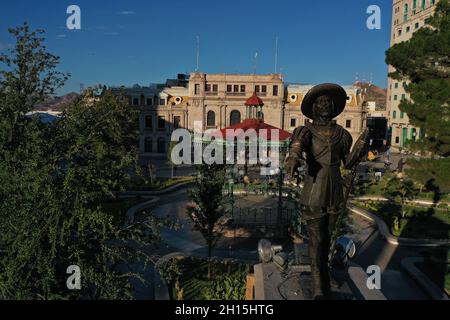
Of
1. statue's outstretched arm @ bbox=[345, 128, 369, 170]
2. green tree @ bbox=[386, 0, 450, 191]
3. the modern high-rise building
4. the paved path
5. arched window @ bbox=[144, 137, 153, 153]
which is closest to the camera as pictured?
statue's outstretched arm @ bbox=[345, 128, 369, 170]

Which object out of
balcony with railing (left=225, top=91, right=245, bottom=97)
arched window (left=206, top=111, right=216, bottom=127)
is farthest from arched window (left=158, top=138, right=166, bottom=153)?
balcony with railing (left=225, top=91, right=245, bottom=97)

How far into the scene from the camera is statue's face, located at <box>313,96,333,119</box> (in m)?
8.27

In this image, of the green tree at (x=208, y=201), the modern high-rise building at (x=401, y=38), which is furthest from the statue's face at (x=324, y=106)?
the modern high-rise building at (x=401, y=38)

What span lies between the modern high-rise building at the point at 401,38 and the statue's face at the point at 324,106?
5910 cm

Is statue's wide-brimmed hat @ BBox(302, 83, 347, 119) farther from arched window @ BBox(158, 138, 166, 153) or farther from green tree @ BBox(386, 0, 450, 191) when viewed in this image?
arched window @ BBox(158, 138, 166, 153)

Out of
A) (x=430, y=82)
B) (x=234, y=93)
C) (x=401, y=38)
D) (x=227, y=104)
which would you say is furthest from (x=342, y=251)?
(x=401, y=38)

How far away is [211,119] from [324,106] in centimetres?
5019

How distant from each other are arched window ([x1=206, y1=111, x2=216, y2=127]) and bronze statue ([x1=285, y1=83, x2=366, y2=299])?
4979 centimetres

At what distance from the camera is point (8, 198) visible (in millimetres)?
9180

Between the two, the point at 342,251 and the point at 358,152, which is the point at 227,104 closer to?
the point at 342,251

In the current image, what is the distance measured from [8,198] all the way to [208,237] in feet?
27.4

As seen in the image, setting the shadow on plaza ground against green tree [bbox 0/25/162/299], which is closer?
green tree [bbox 0/25/162/299]
